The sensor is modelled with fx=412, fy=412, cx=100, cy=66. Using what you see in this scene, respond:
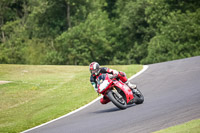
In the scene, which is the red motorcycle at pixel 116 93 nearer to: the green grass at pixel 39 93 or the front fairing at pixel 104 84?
the front fairing at pixel 104 84

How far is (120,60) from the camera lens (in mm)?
50281

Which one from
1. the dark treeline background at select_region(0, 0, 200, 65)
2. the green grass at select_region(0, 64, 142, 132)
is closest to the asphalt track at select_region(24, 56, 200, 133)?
the green grass at select_region(0, 64, 142, 132)

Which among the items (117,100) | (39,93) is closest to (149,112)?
(117,100)

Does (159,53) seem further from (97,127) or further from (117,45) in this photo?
(97,127)

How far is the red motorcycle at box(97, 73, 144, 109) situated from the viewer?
12.0 meters

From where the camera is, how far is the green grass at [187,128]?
26.7 ft

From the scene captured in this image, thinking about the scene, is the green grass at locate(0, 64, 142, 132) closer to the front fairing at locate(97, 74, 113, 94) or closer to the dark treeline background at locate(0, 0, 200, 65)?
the front fairing at locate(97, 74, 113, 94)

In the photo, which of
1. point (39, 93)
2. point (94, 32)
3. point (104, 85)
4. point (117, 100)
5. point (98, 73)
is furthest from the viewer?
point (94, 32)

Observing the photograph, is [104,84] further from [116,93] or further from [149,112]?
[149,112]

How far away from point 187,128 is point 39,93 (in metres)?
11.7

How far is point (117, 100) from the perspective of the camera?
476 inches

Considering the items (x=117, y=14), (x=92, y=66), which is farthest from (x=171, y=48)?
(x=92, y=66)

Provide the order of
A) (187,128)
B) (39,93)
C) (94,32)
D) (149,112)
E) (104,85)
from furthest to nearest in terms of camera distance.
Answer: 1. (94,32)
2. (39,93)
3. (104,85)
4. (149,112)
5. (187,128)

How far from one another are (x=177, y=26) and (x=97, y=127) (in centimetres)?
3333
